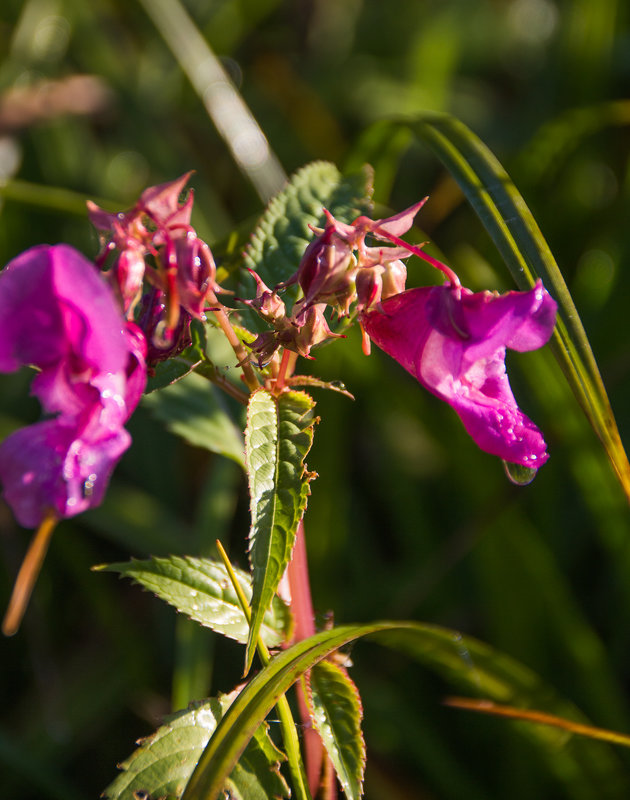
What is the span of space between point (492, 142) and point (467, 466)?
3.41ft

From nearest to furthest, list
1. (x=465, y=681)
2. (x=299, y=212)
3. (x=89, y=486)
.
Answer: (x=89, y=486) → (x=299, y=212) → (x=465, y=681)

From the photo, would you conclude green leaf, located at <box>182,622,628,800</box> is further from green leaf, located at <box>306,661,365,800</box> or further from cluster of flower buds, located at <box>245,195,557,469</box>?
cluster of flower buds, located at <box>245,195,557,469</box>

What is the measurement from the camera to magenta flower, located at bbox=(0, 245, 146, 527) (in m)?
0.58

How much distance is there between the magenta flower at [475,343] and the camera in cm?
63

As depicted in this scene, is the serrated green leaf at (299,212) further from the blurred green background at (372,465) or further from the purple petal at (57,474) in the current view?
the purple petal at (57,474)

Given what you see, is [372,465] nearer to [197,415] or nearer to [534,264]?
[197,415]

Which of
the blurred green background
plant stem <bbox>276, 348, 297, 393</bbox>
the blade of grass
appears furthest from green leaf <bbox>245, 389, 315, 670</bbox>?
the blade of grass

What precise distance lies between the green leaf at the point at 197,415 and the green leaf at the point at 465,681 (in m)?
0.28

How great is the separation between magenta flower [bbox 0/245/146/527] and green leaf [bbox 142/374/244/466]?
0.97ft

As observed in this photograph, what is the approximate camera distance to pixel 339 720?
0.68 metres

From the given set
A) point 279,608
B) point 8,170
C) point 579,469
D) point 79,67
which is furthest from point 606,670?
point 79,67

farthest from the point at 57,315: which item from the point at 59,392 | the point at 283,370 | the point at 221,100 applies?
the point at 221,100

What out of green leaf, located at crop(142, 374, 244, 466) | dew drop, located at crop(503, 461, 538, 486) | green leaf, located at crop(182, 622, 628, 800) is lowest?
green leaf, located at crop(182, 622, 628, 800)

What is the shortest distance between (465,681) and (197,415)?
473 millimetres
